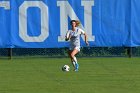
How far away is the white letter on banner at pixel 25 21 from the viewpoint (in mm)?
27562

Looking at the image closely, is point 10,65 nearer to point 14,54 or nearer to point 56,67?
point 56,67

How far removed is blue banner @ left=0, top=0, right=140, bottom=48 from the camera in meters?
27.5

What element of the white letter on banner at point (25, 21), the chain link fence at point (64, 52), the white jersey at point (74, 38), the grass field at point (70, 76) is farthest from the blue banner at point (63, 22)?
the white jersey at point (74, 38)

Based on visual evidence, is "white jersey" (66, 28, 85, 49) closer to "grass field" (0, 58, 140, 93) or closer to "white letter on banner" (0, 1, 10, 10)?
"grass field" (0, 58, 140, 93)

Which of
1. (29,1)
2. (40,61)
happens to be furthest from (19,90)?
(29,1)

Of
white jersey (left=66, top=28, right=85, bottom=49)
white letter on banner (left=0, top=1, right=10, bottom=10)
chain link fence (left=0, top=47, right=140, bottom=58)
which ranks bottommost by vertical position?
chain link fence (left=0, top=47, right=140, bottom=58)

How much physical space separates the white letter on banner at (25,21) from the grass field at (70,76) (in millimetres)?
1035

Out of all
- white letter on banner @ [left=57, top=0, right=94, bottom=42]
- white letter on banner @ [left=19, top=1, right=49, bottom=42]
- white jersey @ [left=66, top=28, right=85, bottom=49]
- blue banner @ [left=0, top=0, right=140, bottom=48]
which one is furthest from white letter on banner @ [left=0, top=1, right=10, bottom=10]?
white jersey @ [left=66, top=28, right=85, bottom=49]

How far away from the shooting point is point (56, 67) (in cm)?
2308

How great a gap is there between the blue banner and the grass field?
1038mm

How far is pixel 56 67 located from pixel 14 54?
641 centimetres

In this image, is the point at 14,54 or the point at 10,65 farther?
the point at 14,54

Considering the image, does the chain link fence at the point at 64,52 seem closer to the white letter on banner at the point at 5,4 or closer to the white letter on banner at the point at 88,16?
the white letter on banner at the point at 88,16

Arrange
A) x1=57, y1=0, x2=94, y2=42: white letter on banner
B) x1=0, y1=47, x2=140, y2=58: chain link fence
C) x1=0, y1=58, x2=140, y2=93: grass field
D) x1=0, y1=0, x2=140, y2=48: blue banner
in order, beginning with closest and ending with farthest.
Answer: x1=0, y1=58, x2=140, y2=93: grass field, x1=0, y1=0, x2=140, y2=48: blue banner, x1=57, y1=0, x2=94, y2=42: white letter on banner, x1=0, y1=47, x2=140, y2=58: chain link fence
